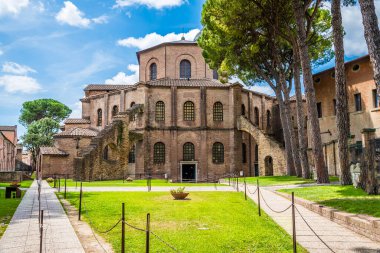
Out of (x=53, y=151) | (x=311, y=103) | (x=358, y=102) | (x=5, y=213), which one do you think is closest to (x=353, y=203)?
(x=311, y=103)

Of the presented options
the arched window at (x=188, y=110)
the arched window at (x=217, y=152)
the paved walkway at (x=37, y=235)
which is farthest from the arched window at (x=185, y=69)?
the paved walkway at (x=37, y=235)

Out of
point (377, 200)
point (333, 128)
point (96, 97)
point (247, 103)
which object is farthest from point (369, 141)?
point (96, 97)

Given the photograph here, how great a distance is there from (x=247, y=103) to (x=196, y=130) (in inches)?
283

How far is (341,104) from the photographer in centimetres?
1634

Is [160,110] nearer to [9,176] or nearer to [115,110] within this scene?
[115,110]

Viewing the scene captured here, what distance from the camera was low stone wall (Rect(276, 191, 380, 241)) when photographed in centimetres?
737

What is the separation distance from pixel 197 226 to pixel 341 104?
1096cm

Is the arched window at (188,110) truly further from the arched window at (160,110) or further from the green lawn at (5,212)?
the green lawn at (5,212)

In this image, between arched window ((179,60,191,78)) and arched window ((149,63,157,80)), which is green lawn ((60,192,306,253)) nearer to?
arched window ((179,60,191,78))

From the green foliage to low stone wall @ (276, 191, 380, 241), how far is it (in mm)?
68735

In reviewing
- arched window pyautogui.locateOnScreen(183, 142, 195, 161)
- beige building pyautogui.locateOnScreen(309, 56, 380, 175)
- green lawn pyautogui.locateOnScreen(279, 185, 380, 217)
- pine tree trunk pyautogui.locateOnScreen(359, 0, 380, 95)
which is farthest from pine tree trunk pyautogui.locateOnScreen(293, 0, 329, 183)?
arched window pyautogui.locateOnScreen(183, 142, 195, 161)

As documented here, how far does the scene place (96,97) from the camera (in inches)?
1652

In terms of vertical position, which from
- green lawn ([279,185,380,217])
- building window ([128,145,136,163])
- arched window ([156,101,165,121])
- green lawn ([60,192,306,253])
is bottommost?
green lawn ([60,192,306,253])

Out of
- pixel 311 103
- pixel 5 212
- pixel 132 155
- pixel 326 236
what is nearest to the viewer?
pixel 326 236
